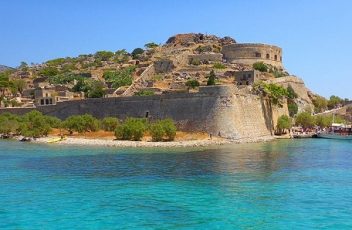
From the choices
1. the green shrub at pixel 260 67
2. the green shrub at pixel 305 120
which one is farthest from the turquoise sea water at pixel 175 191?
the green shrub at pixel 260 67

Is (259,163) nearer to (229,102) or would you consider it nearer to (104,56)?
(229,102)

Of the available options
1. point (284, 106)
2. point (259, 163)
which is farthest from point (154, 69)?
point (259, 163)

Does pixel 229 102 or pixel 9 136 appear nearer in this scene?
pixel 229 102

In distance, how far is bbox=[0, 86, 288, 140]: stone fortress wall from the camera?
37.8m

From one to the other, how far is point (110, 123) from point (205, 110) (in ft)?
27.6

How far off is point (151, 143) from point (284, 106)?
63.5 ft

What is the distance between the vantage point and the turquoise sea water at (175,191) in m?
12.7

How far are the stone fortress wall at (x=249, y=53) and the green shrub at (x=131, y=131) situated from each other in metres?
27.4

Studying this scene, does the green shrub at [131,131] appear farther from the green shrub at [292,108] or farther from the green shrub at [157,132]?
the green shrub at [292,108]

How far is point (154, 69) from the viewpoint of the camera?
58906 mm

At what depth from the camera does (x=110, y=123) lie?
133 ft

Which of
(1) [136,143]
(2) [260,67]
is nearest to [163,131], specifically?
(1) [136,143]

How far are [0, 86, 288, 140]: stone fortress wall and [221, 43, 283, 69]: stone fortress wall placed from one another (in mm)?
16252

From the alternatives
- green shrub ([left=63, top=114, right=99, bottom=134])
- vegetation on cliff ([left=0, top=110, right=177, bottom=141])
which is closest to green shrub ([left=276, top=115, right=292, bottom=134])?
vegetation on cliff ([left=0, top=110, right=177, bottom=141])
